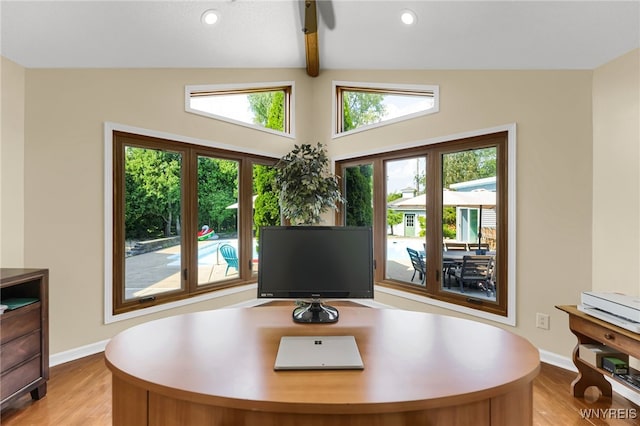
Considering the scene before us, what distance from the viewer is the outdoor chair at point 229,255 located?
4098mm

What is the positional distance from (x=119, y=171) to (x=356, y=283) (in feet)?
8.90

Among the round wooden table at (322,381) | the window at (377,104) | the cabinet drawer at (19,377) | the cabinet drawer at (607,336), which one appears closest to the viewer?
the round wooden table at (322,381)

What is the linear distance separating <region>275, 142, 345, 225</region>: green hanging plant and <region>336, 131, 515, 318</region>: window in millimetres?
650

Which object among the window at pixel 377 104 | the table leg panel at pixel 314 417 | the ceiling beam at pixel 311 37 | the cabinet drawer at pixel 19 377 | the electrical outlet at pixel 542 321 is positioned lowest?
the cabinet drawer at pixel 19 377

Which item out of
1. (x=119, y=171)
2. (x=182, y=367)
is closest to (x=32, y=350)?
(x=119, y=171)

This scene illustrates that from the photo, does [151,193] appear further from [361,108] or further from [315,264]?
[361,108]

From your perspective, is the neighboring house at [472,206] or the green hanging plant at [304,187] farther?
the green hanging plant at [304,187]

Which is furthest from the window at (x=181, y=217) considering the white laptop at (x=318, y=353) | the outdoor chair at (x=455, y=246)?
the white laptop at (x=318, y=353)

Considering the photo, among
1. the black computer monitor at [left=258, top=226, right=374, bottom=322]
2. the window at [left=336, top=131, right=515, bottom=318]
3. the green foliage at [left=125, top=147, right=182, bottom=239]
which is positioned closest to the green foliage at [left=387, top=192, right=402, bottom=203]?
the window at [left=336, top=131, right=515, bottom=318]

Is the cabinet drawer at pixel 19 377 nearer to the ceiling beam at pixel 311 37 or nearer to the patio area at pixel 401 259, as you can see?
the patio area at pixel 401 259

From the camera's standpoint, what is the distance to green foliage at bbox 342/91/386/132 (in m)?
4.24

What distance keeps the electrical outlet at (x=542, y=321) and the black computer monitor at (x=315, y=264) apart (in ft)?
7.07

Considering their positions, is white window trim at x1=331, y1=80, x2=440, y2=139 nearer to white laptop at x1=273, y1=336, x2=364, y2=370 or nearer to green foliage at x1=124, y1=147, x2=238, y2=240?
green foliage at x1=124, y1=147, x2=238, y2=240

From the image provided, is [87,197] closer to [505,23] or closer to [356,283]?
[356,283]
